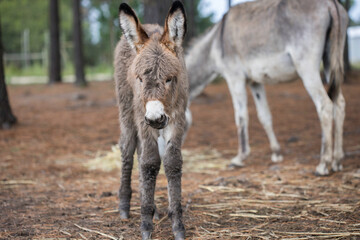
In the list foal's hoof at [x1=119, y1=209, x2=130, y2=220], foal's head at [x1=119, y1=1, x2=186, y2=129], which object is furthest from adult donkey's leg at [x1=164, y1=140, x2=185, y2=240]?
foal's hoof at [x1=119, y1=209, x2=130, y2=220]

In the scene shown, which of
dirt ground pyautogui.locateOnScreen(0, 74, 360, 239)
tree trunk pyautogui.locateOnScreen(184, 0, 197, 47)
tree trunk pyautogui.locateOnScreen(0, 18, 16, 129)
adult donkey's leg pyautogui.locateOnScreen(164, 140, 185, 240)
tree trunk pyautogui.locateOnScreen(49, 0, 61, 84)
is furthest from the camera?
tree trunk pyautogui.locateOnScreen(49, 0, 61, 84)

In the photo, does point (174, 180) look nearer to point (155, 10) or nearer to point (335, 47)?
point (335, 47)

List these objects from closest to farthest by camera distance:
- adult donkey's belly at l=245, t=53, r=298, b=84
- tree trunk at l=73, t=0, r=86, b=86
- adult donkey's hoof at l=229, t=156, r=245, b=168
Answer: adult donkey's belly at l=245, t=53, r=298, b=84 → adult donkey's hoof at l=229, t=156, r=245, b=168 → tree trunk at l=73, t=0, r=86, b=86

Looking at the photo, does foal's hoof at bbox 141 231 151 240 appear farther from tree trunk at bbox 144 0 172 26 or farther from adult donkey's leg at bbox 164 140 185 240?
tree trunk at bbox 144 0 172 26

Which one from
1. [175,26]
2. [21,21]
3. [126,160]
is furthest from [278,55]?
[21,21]

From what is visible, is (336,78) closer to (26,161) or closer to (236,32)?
(236,32)

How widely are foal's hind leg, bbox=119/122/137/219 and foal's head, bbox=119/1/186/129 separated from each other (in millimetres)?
577

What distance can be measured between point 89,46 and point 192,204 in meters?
32.4

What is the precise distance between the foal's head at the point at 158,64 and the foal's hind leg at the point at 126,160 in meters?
0.58

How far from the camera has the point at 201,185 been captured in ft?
15.6

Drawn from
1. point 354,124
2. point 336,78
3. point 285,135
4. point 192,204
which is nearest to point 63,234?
point 192,204

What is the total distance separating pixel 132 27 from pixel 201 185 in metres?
2.34

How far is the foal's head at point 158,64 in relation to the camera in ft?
9.01

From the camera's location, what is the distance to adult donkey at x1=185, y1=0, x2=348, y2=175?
5156mm
